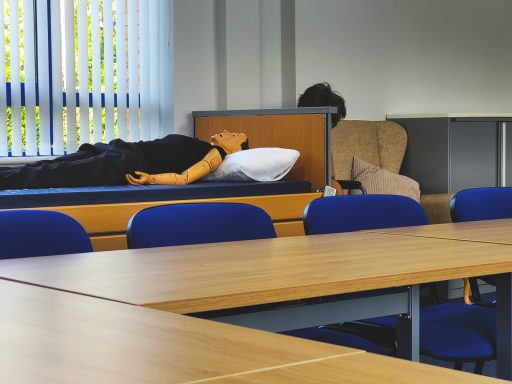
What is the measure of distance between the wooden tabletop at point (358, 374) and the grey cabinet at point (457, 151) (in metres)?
5.60

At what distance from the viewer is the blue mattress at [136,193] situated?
441cm

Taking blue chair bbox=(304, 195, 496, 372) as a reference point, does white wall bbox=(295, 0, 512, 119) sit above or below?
above

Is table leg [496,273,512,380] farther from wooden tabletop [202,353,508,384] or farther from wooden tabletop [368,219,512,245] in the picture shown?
wooden tabletop [202,353,508,384]

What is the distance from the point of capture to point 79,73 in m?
5.86

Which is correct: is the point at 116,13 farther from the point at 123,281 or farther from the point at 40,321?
the point at 40,321

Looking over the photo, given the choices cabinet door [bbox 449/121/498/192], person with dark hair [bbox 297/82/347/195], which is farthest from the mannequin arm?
cabinet door [bbox 449/121/498/192]

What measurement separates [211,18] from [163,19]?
39 centimetres

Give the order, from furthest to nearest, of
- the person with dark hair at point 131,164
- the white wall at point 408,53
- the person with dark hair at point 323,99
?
1. the white wall at point 408,53
2. the person with dark hair at point 323,99
3. the person with dark hair at point 131,164

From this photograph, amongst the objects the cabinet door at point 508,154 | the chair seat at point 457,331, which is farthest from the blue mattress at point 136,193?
the cabinet door at point 508,154

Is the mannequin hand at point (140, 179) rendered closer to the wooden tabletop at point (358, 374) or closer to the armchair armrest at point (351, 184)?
the armchair armrest at point (351, 184)

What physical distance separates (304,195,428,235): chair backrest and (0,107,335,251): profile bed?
1.56 m

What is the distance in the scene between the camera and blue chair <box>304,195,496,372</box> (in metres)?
2.59

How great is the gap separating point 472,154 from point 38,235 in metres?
4.83

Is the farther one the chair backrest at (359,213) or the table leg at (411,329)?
the chair backrest at (359,213)
